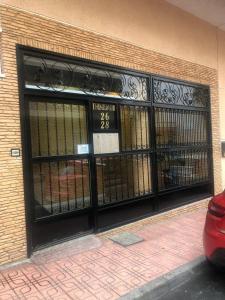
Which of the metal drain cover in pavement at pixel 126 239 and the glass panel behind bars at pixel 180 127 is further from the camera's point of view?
the glass panel behind bars at pixel 180 127

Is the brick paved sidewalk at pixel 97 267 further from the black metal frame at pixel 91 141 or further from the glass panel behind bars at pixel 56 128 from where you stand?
the glass panel behind bars at pixel 56 128

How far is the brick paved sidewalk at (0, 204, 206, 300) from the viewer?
388 centimetres

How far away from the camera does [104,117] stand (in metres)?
6.08

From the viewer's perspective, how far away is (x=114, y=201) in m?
6.26

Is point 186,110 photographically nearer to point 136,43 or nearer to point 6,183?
point 136,43

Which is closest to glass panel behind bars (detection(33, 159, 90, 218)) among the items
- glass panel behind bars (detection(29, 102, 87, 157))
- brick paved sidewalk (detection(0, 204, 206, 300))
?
glass panel behind bars (detection(29, 102, 87, 157))

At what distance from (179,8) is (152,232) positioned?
549 cm

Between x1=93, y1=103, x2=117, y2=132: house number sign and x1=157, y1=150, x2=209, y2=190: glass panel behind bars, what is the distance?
161 cm

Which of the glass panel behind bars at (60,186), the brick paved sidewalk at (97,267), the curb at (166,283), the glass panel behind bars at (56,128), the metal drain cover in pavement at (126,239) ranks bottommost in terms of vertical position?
the curb at (166,283)

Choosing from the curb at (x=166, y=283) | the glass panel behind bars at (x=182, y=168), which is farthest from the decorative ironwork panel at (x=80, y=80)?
the curb at (x=166, y=283)

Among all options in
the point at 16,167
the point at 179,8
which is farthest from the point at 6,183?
the point at 179,8

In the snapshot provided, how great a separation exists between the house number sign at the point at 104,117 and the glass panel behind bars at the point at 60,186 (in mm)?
744

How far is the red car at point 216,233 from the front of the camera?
387cm

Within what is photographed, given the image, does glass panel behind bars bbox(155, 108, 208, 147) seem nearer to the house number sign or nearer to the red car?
the house number sign
